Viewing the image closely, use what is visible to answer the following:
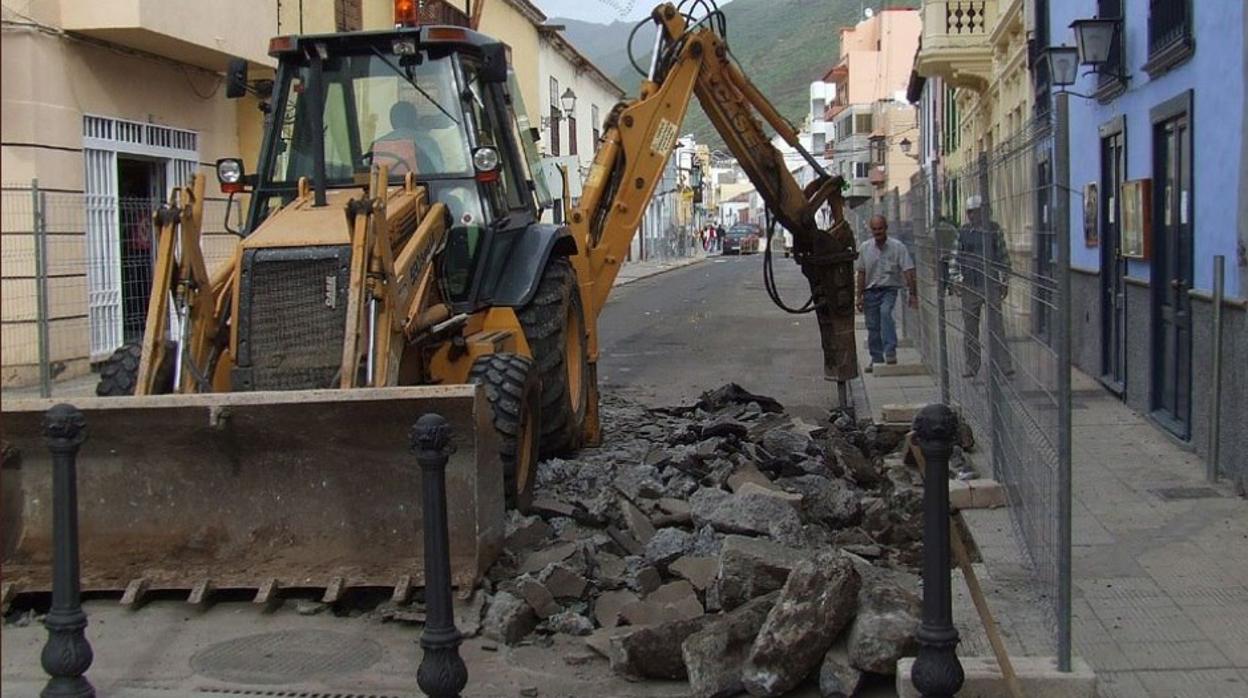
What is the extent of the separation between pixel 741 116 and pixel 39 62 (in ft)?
26.3

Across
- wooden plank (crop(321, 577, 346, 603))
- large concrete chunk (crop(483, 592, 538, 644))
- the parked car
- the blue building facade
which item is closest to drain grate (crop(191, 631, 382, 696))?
wooden plank (crop(321, 577, 346, 603))

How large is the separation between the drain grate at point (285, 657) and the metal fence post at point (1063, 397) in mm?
2726

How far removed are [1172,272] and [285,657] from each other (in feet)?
23.2

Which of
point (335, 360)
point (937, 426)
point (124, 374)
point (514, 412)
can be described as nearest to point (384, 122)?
point (335, 360)

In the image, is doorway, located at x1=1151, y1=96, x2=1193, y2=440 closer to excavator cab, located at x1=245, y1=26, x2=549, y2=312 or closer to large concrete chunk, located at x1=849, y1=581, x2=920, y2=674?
excavator cab, located at x1=245, y1=26, x2=549, y2=312

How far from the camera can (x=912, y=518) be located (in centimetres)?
782

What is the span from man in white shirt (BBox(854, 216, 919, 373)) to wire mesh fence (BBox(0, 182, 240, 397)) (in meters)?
6.72

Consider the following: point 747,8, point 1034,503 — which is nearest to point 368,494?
point 1034,503

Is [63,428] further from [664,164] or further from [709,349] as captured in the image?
[709,349]

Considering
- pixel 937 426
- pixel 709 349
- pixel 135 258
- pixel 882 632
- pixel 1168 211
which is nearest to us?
pixel 937 426

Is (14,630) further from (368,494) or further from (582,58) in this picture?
(582,58)

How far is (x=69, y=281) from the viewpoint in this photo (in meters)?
12.9

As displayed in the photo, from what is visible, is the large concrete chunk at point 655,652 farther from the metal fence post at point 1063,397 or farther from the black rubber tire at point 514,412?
the black rubber tire at point 514,412

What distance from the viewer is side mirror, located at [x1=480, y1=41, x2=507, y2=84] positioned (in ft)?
28.2
